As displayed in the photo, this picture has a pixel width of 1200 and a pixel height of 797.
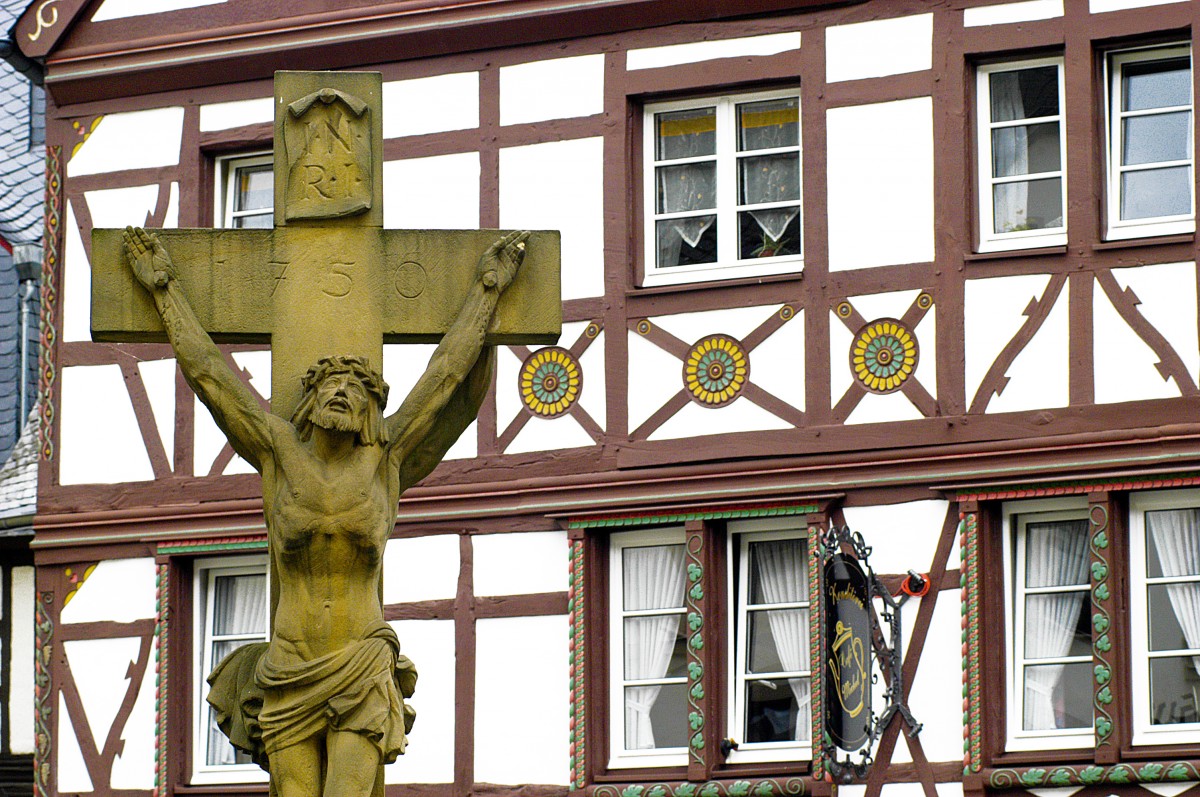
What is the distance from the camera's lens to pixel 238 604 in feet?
64.9

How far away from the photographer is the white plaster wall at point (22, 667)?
21797mm

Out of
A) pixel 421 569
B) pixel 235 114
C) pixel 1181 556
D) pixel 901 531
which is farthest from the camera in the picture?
pixel 235 114

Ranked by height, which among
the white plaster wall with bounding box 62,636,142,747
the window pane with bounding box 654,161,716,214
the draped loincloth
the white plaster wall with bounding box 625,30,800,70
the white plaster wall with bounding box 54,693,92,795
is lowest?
the white plaster wall with bounding box 54,693,92,795

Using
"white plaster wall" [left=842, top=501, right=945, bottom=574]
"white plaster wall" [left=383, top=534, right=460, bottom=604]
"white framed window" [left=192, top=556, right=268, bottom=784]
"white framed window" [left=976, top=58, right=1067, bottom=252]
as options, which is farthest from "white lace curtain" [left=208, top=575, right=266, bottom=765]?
"white framed window" [left=976, top=58, right=1067, bottom=252]

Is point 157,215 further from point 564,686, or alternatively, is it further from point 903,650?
point 903,650

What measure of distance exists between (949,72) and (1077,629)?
3.50 metres

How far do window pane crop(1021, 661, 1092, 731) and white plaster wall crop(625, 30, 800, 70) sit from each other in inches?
168

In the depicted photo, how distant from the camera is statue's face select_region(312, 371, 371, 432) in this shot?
796 centimetres

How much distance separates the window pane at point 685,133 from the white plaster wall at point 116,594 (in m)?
4.65

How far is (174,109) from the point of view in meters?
20.4

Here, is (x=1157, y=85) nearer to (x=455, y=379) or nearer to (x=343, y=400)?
(x=455, y=379)

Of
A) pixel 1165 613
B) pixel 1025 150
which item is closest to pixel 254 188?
pixel 1025 150

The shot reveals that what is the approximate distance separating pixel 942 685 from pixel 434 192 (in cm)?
488

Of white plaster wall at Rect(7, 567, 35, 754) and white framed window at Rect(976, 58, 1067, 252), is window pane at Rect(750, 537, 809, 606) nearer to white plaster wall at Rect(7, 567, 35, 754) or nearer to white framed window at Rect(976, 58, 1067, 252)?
white framed window at Rect(976, 58, 1067, 252)
